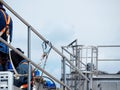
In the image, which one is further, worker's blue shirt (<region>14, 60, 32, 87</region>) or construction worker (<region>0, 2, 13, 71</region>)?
worker's blue shirt (<region>14, 60, 32, 87</region>)

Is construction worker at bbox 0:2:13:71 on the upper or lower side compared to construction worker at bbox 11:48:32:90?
upper

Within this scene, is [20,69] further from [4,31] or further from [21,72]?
[4,31]

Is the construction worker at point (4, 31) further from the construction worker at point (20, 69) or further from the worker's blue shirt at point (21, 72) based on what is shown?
the worker's blue shirt at point (21, 72)

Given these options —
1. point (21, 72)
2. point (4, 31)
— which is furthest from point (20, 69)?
point (4, 31)

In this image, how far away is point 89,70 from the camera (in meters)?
10.8

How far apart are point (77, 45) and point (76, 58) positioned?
2.80ft

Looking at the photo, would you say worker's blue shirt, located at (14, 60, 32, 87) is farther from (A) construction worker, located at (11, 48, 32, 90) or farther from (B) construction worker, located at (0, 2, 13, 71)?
(B) construction worker, located at (0, 2, 13, 71)

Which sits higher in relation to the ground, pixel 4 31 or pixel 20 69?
pixel 4 31

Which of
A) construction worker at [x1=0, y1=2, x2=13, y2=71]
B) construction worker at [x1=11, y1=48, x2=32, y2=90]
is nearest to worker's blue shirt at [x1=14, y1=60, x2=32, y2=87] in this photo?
construction worker at [x1=11, y1=48, x2=32, y2=90]

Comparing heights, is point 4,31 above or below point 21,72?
above

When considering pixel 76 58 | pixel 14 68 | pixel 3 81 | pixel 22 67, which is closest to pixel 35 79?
pixel 22 67

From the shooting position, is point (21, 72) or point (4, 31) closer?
point (4, 31)

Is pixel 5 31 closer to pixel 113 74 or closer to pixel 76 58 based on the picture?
pixel 76 58

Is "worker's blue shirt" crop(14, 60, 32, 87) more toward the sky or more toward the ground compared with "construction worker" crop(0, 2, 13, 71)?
more toward the ground
